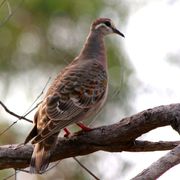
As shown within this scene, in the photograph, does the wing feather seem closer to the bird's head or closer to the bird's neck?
the bird's neck

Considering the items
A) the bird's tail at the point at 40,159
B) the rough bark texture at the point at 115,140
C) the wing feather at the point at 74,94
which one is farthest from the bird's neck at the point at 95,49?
the bird's tail at the point at 40,159

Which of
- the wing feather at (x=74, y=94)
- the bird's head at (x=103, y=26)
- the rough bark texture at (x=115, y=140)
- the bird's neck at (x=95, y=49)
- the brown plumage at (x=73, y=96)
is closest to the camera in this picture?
the rough bark texture at (x=115, y=140)

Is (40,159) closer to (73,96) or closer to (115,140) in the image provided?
(115,140)

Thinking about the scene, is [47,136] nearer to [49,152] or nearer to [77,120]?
[49,152]

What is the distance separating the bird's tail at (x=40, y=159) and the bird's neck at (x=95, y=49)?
1.34m

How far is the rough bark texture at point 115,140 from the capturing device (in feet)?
17.3

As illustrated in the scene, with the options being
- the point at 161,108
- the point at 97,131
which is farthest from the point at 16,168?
the point at 161,108

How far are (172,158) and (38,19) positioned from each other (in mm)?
5737

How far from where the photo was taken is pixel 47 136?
5.66m

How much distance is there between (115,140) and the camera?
5512 millimetres

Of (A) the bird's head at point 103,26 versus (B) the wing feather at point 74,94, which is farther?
(A) the bird's head at point 103,26

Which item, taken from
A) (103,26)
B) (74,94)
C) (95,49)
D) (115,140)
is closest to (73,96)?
(74,94)

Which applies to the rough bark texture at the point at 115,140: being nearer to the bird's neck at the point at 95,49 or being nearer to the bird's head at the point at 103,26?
the bird's neck at the point at 95,49

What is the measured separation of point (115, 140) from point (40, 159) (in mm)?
484
